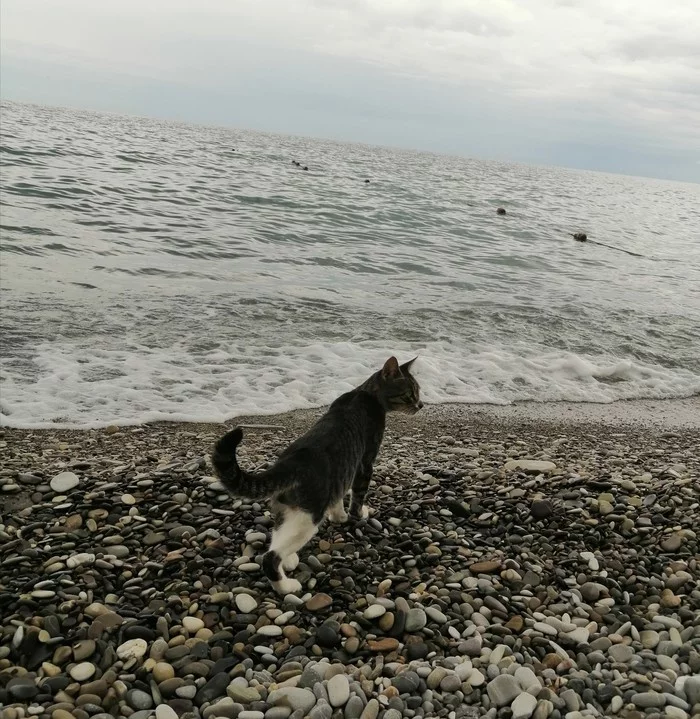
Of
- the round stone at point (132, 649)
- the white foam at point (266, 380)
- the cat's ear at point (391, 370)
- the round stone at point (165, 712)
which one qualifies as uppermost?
the cat's ear at point (391, 370)

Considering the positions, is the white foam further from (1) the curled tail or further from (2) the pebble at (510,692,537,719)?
(2) the pebble at (510,692,537,719)

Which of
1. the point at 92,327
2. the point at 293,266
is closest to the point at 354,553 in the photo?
the point at 92,327

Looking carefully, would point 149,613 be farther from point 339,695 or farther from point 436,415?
point 436,415

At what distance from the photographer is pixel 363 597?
12.4 ft

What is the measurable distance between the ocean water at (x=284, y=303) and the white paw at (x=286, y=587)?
12.9 feet

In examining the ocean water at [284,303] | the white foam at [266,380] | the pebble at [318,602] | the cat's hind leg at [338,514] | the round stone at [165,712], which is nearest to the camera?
the round stone at [165,712]

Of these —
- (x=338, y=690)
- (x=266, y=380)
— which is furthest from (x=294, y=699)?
(x=266, y=380)

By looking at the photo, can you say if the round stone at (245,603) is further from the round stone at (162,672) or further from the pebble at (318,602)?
the round stone at (162,672)

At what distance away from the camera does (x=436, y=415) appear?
26.9ft

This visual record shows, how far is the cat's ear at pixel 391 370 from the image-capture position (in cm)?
508

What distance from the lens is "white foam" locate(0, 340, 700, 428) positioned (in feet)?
24.1

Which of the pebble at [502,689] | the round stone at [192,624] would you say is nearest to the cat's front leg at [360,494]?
the round stone at [192,624]

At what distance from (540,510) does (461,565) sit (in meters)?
1.01

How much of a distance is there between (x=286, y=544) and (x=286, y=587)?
0.27 metres
